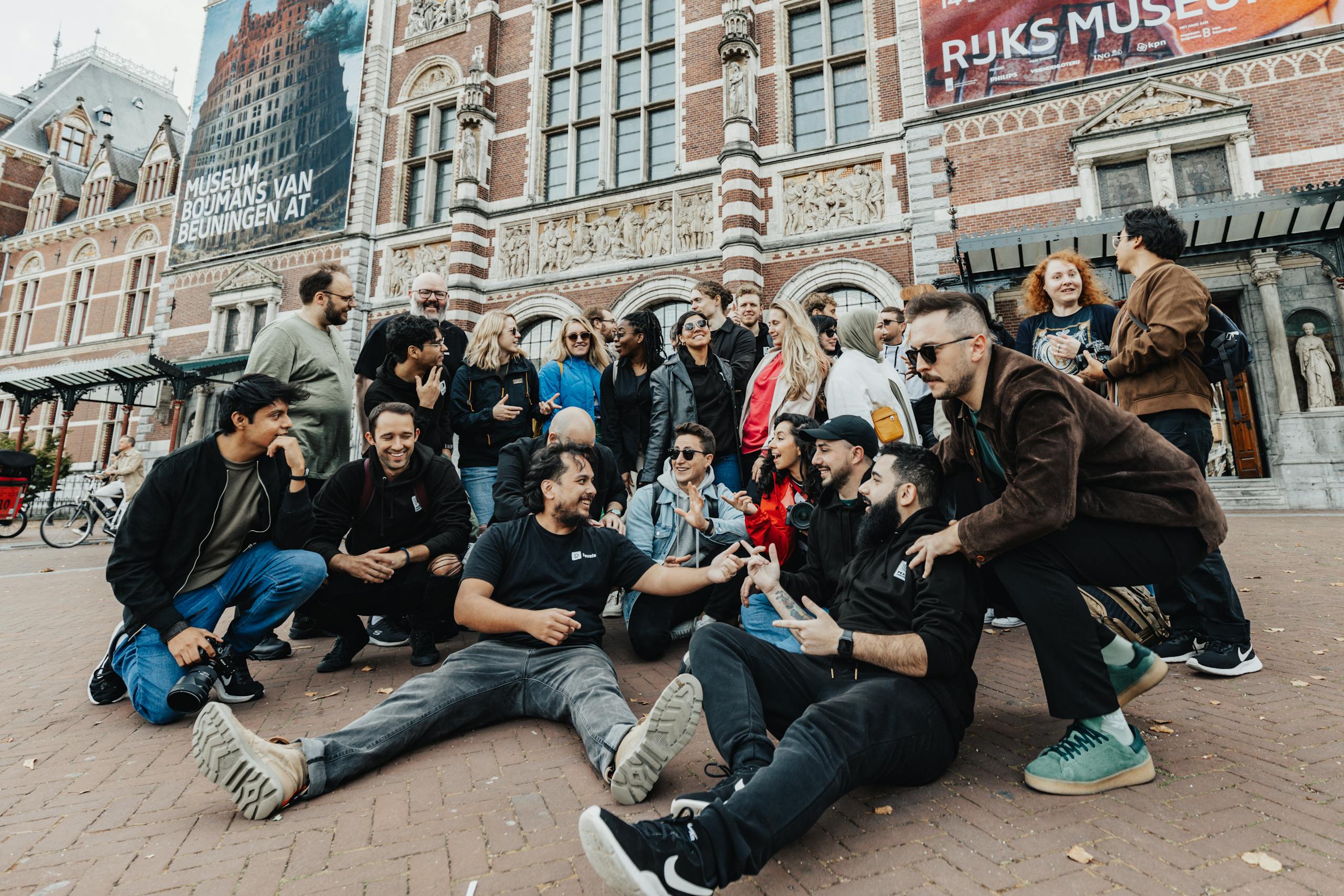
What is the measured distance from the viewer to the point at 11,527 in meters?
13.7

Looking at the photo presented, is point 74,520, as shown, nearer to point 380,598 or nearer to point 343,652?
point 343,652

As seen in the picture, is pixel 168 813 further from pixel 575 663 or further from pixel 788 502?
pixel 788 502

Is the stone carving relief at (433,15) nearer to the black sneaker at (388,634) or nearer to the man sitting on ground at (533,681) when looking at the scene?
the black sneaker at (388,634)

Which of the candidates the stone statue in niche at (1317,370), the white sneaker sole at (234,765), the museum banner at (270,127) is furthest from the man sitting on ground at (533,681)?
the museum banner at (270,127)

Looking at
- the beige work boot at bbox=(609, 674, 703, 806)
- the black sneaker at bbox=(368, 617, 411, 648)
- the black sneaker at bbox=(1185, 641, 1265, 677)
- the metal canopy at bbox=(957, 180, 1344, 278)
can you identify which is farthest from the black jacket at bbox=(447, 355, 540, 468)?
the metal canopy at bbox=(957, 180, 1344, 278)

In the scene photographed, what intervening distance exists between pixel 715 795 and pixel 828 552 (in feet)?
4.84

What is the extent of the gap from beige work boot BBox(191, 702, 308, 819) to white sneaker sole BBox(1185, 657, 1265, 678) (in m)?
3.91

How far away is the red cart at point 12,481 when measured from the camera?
1190 centimetres

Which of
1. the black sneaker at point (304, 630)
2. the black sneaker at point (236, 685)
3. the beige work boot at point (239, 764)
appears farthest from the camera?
the black sneaker at point (304, 630)

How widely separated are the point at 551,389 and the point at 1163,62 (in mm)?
11867

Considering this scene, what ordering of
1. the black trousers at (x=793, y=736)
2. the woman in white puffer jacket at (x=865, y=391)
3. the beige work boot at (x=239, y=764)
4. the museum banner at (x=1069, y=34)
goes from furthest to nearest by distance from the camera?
the museum banner at (x=1069, y=34) < the woman in white puffer jacket at (x=865, y=391) < the beige work boot at (x=239, y=764) < the black trousers at (x=793, y=736)

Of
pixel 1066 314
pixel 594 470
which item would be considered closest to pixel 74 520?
pixel 594 470

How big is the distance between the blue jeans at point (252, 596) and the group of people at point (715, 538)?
14 millimetres

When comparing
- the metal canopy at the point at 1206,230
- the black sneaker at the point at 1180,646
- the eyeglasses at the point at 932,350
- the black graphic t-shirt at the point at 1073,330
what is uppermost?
the metal canopy at the point at 1206,230
